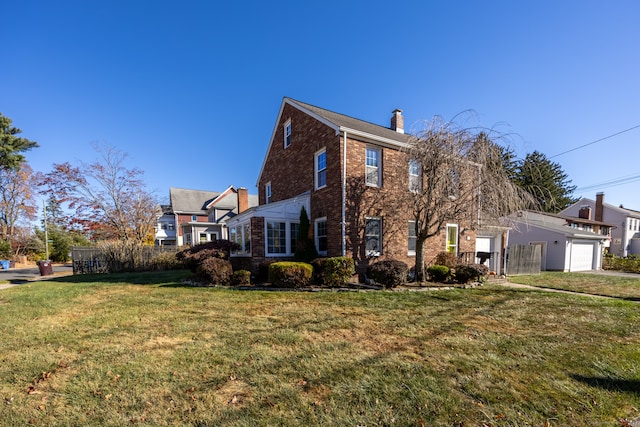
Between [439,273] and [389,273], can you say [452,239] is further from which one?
[389,273]

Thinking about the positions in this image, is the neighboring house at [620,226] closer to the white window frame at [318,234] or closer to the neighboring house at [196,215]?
the white window frame at [318,234]

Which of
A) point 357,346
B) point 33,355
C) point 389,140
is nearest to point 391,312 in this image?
point 357,346

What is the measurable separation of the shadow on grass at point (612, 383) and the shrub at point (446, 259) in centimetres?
894

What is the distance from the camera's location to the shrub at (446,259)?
12.0 metres

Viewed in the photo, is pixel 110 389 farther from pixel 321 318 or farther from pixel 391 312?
pixel 391 312

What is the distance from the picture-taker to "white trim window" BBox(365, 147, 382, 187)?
11.1 metres

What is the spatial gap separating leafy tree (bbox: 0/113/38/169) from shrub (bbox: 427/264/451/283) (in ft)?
128

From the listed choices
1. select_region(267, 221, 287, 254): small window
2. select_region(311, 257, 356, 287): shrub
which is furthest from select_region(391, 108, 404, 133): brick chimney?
select_region(311, 257, 356, 287): shrub

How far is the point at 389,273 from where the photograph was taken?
8930 mm

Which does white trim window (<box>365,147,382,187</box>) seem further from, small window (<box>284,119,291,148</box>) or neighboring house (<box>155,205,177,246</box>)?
neighboring house (<box>155,205,177,246</box>)

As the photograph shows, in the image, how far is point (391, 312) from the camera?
20.6ft

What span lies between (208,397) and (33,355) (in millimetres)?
3481

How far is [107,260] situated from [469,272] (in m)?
19.6

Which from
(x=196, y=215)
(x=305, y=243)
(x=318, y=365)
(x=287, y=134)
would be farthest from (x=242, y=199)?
(x=318, y=365)
